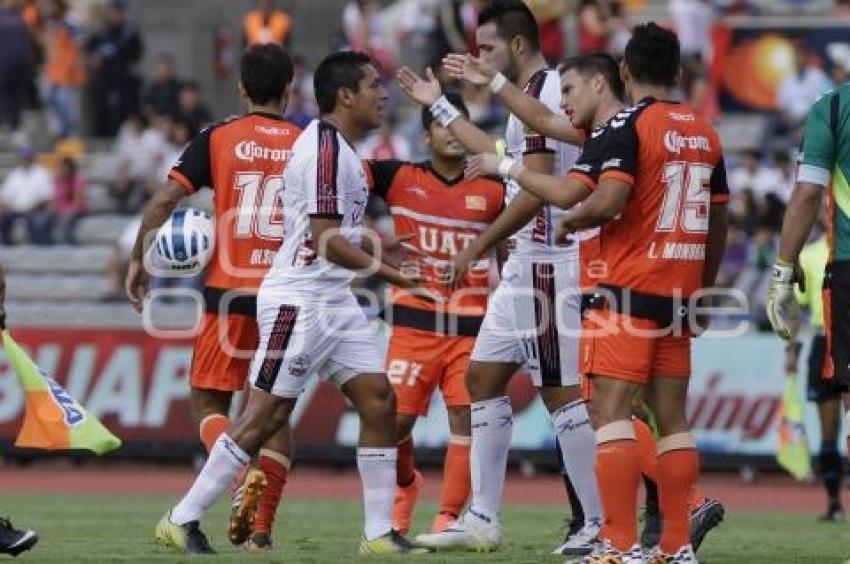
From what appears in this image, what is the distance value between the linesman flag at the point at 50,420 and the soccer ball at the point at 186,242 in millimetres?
1248

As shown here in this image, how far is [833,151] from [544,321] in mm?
2376

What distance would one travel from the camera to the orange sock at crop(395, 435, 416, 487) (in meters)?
13.8

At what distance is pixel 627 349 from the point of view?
10836mm

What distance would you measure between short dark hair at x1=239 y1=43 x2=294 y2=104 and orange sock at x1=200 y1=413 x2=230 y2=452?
1.93 metres

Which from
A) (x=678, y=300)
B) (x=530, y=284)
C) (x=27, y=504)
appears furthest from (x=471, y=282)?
(x=27, y=504)

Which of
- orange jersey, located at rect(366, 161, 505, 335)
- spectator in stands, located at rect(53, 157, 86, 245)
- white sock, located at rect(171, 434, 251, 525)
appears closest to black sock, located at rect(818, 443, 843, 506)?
orange jersey, located at rect(366, 161, 505, 335)

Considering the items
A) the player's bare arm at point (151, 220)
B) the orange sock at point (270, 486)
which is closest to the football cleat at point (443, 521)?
the orange sock at point (270, 486)

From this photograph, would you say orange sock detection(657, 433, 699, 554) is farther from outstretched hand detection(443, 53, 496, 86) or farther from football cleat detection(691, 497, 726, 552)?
outstretched hand detection(443, 53, 496, 86)

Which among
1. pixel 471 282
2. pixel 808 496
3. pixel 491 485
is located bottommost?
pixel 808 496

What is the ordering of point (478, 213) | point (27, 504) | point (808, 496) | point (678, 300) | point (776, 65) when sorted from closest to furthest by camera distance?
point (678, 300)
point (478, 213)
point (27, 504)
point (808, 496)
point (776, 65)

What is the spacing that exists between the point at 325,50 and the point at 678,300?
819 inches

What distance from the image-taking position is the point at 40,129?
1217 inches

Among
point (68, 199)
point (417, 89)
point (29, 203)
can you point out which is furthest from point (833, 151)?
point (29, 203)

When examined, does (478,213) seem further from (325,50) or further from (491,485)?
(325,50)
